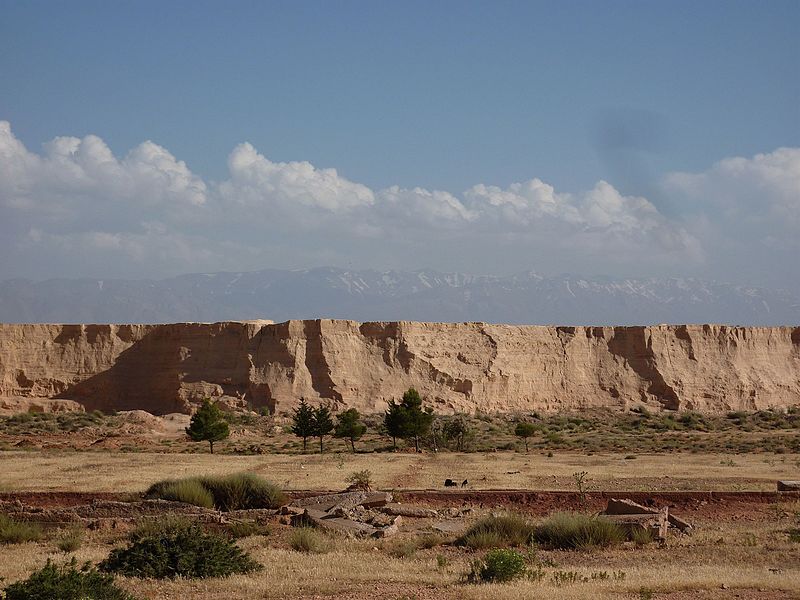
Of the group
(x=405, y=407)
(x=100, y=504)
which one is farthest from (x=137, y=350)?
(x=100, y=504)

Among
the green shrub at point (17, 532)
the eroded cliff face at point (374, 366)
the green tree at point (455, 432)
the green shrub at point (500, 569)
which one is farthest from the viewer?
the eroded cliff face at point (374, 366)

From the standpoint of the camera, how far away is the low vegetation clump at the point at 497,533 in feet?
39.3

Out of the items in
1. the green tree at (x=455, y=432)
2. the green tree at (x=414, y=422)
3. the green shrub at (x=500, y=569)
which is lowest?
the green tree at (x=455, y=432)

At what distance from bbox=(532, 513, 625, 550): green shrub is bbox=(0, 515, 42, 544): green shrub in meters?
6.53

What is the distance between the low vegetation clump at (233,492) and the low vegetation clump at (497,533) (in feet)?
13.4

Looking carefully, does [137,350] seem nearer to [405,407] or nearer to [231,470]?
[405,407]

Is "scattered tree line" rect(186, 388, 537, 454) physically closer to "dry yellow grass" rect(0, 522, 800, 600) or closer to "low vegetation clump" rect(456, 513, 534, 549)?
"low vegetation clump" rect(456, 513, 534, 549)

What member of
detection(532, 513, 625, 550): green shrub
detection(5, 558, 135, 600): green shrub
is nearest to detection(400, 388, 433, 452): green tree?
detection(532, 513, 625, 550): green shrub

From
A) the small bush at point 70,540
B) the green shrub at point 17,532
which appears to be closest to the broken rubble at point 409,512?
the small bush at point 70,540

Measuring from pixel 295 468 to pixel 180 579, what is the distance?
42.0 feet

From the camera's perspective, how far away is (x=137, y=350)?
51.9 meters

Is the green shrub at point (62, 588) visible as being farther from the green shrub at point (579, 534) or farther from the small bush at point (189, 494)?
the small bush at point (189, 494)

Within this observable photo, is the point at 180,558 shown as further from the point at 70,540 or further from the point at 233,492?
the point at 233,492

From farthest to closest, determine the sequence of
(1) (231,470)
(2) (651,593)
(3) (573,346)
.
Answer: (3) (573,346)
(1) (231,470)
(2) (651,593)
